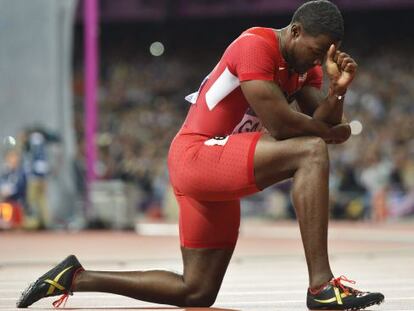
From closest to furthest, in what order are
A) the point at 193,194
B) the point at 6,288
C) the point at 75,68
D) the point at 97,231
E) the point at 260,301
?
the point at 193,194, the point at 260,301, the point at 6,288, the point at 97,231, the point at 75,68

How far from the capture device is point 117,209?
2300 cm

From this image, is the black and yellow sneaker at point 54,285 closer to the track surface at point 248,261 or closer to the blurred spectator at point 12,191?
the track surface at point 248,261

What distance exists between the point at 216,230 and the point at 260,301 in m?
1.02

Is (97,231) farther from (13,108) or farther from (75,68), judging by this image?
(75,68)

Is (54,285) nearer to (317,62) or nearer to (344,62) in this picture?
(317,62)

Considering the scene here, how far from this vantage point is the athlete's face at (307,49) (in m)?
6.22

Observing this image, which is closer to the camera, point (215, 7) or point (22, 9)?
point (22, 9)

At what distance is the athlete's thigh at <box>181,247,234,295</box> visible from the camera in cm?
652

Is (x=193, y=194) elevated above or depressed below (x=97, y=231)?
above

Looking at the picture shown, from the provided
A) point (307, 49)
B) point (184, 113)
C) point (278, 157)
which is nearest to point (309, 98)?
point (307, 49)

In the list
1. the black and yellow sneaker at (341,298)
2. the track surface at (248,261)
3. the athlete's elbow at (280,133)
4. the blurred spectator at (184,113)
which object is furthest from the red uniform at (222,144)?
the blurred spectator at (184,113)

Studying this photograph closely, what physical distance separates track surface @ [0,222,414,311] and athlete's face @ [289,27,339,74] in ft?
4.59

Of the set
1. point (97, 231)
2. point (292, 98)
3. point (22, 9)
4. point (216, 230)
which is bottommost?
point (97, 231)

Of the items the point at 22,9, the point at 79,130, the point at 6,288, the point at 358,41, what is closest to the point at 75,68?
the point at 79,130
